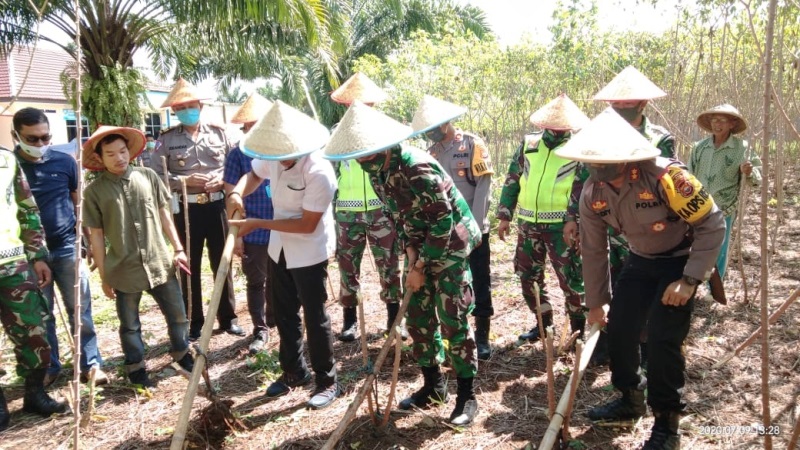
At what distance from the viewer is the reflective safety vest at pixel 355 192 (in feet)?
13.7

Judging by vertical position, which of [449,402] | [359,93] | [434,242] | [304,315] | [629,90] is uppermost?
[359,93]

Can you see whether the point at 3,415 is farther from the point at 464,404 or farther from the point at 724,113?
the point at 724,113

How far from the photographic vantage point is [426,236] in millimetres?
2895

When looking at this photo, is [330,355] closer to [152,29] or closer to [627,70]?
[627,70]

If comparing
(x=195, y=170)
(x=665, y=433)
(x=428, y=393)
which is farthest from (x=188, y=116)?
(x=665, y=433)

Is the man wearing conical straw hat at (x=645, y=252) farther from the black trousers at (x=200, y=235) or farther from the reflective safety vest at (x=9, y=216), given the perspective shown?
the reflective safety vest at (x=9, y=216)

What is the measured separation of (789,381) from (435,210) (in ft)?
8.62

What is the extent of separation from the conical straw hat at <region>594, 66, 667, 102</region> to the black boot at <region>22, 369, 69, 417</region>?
406 centimetres

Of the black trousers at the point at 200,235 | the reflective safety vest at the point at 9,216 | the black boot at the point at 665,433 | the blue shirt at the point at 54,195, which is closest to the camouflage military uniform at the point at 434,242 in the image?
the black boot at the point at 665,433

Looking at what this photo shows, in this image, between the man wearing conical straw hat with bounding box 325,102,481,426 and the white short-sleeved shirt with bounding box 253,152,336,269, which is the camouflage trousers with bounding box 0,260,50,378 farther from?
the man wearing conical straw hat with bounding box 325,102,481,426

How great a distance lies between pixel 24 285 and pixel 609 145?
346 centimetres

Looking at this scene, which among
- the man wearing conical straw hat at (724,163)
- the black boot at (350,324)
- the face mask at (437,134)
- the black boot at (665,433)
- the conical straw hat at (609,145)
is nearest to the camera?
the conical straw hat at (609,145)

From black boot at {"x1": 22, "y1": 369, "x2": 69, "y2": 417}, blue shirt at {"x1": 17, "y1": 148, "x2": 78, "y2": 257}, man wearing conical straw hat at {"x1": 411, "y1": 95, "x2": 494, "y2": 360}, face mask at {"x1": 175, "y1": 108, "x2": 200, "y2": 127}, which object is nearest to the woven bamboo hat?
blue shirt at {"x1": 17, "y1": 148, "x2": 78, "y2": 257}

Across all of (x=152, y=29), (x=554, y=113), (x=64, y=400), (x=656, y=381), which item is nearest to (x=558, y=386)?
(x=656, y=381)
